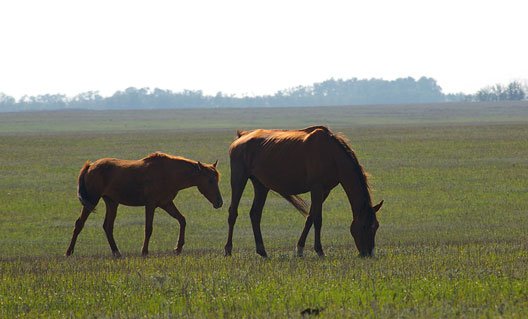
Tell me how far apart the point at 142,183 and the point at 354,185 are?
145 inches

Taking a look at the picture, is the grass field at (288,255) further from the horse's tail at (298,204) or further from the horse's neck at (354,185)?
the horse's neck at (354,185)

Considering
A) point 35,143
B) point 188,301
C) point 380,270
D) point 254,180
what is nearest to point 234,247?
point 254,180

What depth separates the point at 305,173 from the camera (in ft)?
48.8

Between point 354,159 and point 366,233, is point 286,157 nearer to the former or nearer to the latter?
point 354,159

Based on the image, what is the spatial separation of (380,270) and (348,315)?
2957 millimetres

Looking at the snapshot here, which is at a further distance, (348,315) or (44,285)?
(44,285)

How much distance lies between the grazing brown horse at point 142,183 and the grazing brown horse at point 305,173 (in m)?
0.74

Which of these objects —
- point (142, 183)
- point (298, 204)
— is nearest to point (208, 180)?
point (142, 183)

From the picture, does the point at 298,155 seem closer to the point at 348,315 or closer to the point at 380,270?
the point at 380,270

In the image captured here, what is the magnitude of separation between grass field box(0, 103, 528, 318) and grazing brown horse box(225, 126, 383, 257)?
48cm

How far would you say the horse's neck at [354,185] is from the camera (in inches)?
547

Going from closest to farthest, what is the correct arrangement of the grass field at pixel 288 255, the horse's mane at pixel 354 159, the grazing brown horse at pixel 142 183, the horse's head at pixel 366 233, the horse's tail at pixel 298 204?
the grass field at pixel 288 255, the horse's head at pixel 366 233, the horse's mane at pixel 354 159, the horse's tail at pixel 298 204, the grazing brown horse at pixel 142 183

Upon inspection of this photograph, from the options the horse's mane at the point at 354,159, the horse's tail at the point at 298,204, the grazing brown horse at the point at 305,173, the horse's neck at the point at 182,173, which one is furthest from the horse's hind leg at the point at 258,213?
the horse's mane at the point at 354,159

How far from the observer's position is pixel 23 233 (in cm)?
2077
